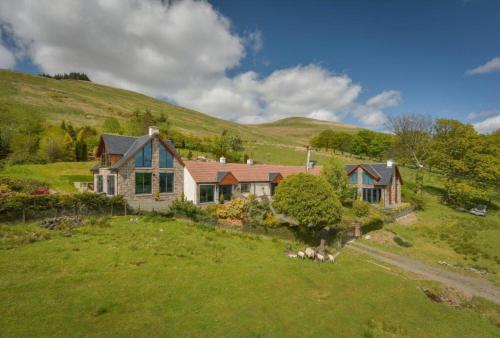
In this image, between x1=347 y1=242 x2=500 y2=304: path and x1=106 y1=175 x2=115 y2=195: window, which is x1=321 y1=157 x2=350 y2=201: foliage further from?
x1=106 y1=175 x2=115 y2=195: window

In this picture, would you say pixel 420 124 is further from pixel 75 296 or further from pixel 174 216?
pixel 75 296

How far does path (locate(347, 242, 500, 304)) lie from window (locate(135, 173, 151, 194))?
24184mm

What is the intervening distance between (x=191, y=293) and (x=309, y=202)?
534 inches

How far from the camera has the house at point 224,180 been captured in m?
33.4

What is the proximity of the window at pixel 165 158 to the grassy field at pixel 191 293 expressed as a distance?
14861 mm

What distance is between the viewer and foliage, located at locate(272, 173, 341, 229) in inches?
884

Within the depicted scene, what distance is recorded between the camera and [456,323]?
1264 centimetres

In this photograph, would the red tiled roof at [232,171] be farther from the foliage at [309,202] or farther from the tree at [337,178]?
the foliage at [309,202]

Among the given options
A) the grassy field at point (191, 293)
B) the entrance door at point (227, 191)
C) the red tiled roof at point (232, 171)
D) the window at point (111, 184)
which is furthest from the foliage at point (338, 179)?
the window at point (111, 184)

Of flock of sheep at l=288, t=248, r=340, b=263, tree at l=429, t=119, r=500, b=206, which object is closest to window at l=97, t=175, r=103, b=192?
flock of sheep at l=288, t=248, r=340, b=263

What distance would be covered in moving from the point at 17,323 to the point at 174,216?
1589 cm

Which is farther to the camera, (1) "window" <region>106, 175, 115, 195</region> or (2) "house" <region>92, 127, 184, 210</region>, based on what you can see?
(1) "window" <region>106, 175, 115, 195</region>

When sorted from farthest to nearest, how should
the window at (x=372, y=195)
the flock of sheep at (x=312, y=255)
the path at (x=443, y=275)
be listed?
the window at (x=372, y=195) < the flock of sheep at (x=312, y=255) < the path at (x=443, y=275)

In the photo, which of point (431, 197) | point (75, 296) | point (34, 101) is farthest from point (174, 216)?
point (34, 101)
